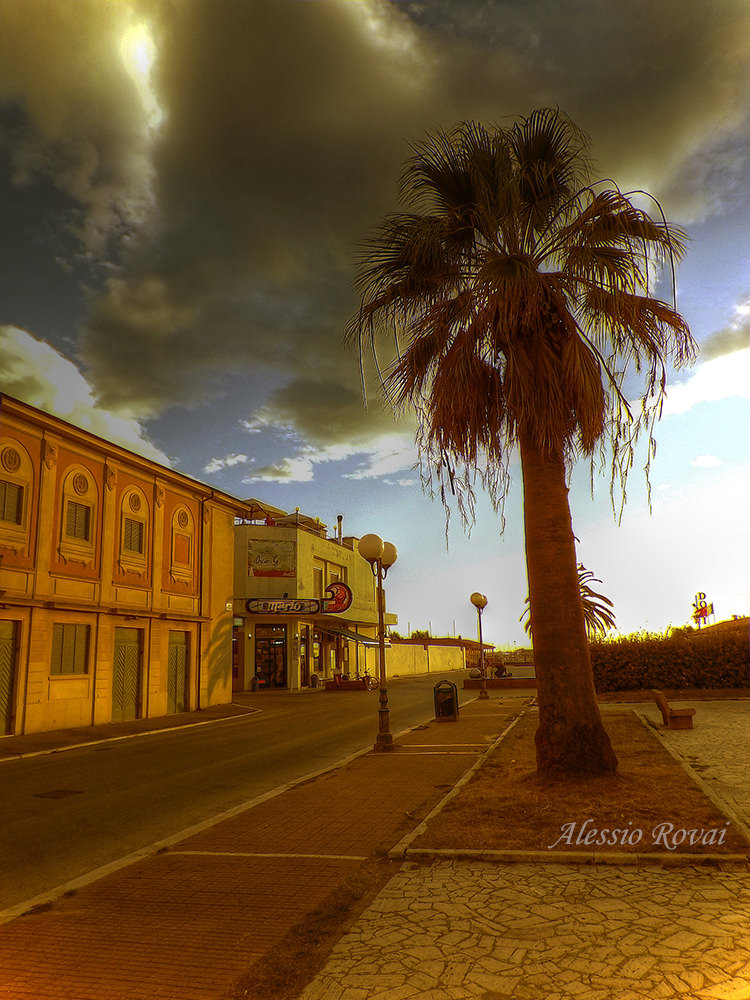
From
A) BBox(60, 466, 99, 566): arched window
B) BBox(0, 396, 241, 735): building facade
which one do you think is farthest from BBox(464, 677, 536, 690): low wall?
BBox(60, 466, 99, 566): arched window

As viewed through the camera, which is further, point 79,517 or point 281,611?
point 281,611

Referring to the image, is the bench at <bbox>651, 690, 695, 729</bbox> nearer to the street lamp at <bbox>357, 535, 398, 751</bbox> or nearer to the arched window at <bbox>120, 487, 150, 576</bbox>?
the street lamp at <bbox>357, 535, 398, 751</bbox>

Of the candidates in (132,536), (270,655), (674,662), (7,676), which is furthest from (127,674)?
(674,662)

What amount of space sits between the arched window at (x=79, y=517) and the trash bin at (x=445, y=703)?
35.8 feet

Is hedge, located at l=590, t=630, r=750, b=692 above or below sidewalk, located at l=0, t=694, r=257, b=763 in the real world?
above

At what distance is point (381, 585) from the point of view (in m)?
13.4

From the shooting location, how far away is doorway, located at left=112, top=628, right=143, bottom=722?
71.1 ft

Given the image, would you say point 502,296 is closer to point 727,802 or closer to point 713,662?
point 727,802

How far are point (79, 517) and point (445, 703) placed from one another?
11.9 meters

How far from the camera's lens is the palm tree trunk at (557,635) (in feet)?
27.0

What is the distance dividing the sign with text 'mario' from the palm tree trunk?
97.4 feet

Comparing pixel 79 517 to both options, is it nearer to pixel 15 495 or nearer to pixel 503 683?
pixel 15 495

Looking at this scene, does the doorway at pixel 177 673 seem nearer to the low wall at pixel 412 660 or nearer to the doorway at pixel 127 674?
the doorway at pixel 127 674

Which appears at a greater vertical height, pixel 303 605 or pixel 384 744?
pixel 303 605
